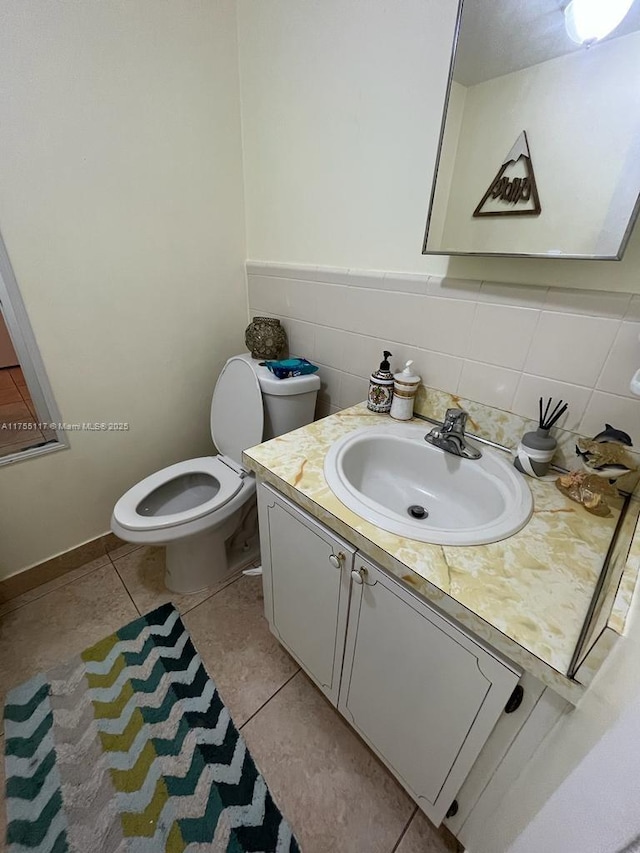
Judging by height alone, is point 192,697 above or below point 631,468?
below

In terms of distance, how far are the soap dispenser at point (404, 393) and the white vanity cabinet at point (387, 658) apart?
1.43 feet

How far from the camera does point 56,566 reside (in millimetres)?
1433

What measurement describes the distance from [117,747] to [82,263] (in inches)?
56.7

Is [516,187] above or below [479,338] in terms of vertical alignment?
above

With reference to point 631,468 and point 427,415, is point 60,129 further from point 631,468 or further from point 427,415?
point 631,468

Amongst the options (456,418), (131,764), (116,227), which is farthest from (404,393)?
(131,764)

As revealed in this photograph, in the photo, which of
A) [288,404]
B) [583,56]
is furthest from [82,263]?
[583,56]

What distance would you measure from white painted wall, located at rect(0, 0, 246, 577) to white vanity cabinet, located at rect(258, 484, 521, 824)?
2.76ft

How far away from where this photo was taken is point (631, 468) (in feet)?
2.32

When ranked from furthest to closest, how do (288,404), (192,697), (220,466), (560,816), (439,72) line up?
(220,466), (288,404), (192,697), (439,72), (560,816)

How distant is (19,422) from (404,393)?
1366 mm

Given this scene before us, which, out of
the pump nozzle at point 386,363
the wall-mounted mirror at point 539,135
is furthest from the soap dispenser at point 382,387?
the wall-mounted mirror at point 539,135

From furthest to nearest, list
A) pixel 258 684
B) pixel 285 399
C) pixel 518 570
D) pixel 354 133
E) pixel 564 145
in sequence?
pixel 285 399 → pixel 258 684 → pixel 354 133 → pixel 564 145 → pixel 518 570

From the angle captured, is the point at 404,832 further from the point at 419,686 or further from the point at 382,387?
the point at 382,387
